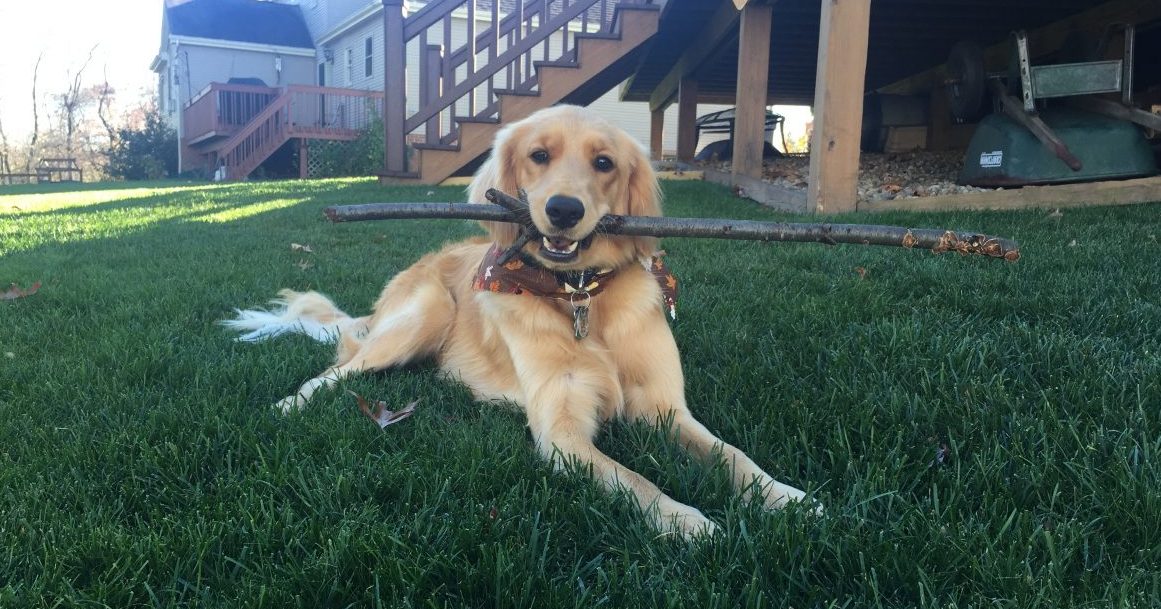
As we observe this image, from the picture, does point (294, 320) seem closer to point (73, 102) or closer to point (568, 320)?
point (568, 320)

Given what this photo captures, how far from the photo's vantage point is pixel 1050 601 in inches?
50.4

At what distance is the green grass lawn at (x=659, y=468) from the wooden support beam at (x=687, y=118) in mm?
10629

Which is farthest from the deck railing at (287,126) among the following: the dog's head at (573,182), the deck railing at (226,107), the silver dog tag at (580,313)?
the silver dog tag at (580,313)

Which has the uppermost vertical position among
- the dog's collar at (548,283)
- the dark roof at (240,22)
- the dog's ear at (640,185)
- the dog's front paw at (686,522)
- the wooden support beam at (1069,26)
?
the dark roof at (240,22)

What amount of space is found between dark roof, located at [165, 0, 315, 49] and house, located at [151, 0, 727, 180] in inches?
1.5

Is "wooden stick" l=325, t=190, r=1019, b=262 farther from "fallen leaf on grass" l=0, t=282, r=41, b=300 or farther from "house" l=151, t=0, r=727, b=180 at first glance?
"house" l=151, t=0, r=727, b=180

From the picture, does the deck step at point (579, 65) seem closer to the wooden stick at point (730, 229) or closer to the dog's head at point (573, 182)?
the dog's head at point (573, 182)

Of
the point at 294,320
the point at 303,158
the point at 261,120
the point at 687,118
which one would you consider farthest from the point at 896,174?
the point at 261,120

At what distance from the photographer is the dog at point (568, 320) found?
7.70ft

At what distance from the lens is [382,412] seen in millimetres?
2418

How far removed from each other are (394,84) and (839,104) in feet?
22.0

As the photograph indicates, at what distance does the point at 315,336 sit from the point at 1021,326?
9.75 feet

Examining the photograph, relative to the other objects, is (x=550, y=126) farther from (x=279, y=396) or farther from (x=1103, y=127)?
(x=1103, y=127)

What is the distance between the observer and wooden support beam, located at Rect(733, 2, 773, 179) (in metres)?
8.62
